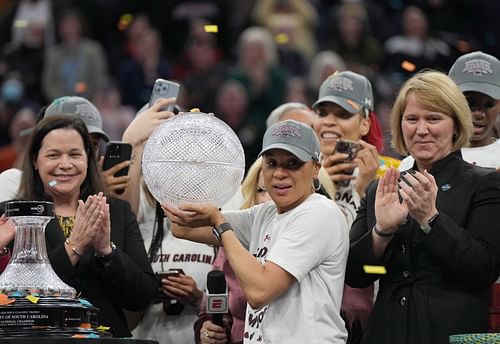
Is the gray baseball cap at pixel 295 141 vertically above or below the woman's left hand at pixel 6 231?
above

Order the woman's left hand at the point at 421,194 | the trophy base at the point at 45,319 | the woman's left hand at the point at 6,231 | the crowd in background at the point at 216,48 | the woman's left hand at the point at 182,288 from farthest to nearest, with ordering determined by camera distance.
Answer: the crowd in background at the point at 216,48
the woman's left hand at the point at 182,288
the woman's left hand at the point at 6,231
the woman's left hand at the point at 421,194
the trophy base at the point at 45,319

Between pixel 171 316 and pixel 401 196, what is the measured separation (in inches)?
70.0

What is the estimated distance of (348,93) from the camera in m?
6.76

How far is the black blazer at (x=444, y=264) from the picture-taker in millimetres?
5184

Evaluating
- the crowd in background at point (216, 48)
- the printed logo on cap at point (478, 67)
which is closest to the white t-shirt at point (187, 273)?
the printed logo on cap at point (478, 67)

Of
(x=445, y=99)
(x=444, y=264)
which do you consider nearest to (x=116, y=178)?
(x=445, y=99)

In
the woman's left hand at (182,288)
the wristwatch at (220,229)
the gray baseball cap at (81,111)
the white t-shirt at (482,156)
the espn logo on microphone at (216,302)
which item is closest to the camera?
the wristwatch at (220,229)

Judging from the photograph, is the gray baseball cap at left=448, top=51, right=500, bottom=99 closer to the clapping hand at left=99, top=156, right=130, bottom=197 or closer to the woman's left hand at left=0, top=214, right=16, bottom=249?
the clapping hand at left=99, top=156, right=130, bottom=197

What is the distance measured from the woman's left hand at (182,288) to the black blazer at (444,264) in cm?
113

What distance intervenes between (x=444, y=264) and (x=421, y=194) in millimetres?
316

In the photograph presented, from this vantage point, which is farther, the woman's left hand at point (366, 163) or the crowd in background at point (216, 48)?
the crowd in background at point (216, 48)

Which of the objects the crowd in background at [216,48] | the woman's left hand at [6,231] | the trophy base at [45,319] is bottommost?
the trophy base at [45,319]

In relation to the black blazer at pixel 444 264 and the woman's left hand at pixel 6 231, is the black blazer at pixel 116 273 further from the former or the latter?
the black blazer at pixel 444 264

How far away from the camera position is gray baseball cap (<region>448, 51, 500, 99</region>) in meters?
6.06
